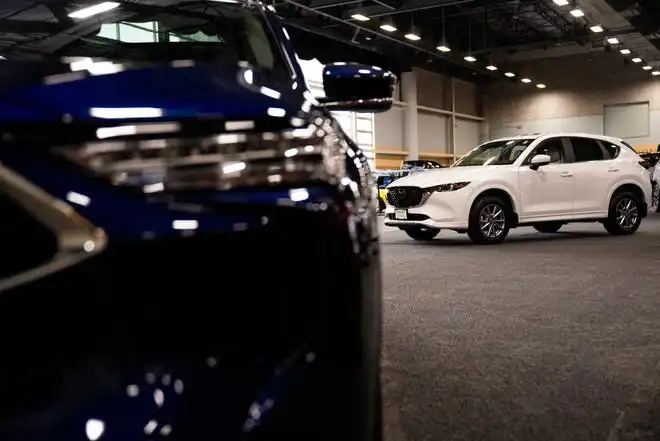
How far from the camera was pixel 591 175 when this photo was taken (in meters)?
10.1

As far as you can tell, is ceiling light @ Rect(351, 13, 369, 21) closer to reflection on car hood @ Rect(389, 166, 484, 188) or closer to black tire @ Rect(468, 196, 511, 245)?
reflection on car hood @ Rect(389, 166, 484, 188)

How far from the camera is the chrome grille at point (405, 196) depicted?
9427mm

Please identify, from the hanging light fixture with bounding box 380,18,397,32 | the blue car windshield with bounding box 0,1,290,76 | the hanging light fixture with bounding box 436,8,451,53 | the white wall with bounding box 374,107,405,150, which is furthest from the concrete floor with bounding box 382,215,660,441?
the white wall with bounding box 374,107,405,150

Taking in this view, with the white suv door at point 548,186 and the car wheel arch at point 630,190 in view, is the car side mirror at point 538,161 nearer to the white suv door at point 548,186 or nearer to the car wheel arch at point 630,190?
the white suv door at point 548,186

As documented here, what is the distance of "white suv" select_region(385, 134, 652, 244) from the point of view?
30.4 ft

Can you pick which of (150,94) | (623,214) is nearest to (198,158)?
(150,94)

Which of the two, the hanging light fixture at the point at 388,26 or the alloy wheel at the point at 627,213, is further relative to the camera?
the hanging light fixture at the point at 388,26

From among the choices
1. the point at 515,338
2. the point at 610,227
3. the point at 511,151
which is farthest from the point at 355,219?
the point at 610,227

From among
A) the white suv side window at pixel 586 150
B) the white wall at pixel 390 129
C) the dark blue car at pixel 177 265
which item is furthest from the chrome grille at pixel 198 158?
the white wall at pixel 390 129

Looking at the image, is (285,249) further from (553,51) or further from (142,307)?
(553,51)

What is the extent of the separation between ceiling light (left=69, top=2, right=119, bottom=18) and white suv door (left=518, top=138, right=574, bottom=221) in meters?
7.97

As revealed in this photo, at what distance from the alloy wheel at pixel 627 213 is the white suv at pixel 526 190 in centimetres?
2

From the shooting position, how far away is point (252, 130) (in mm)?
1102

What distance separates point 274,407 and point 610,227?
10537 mm
